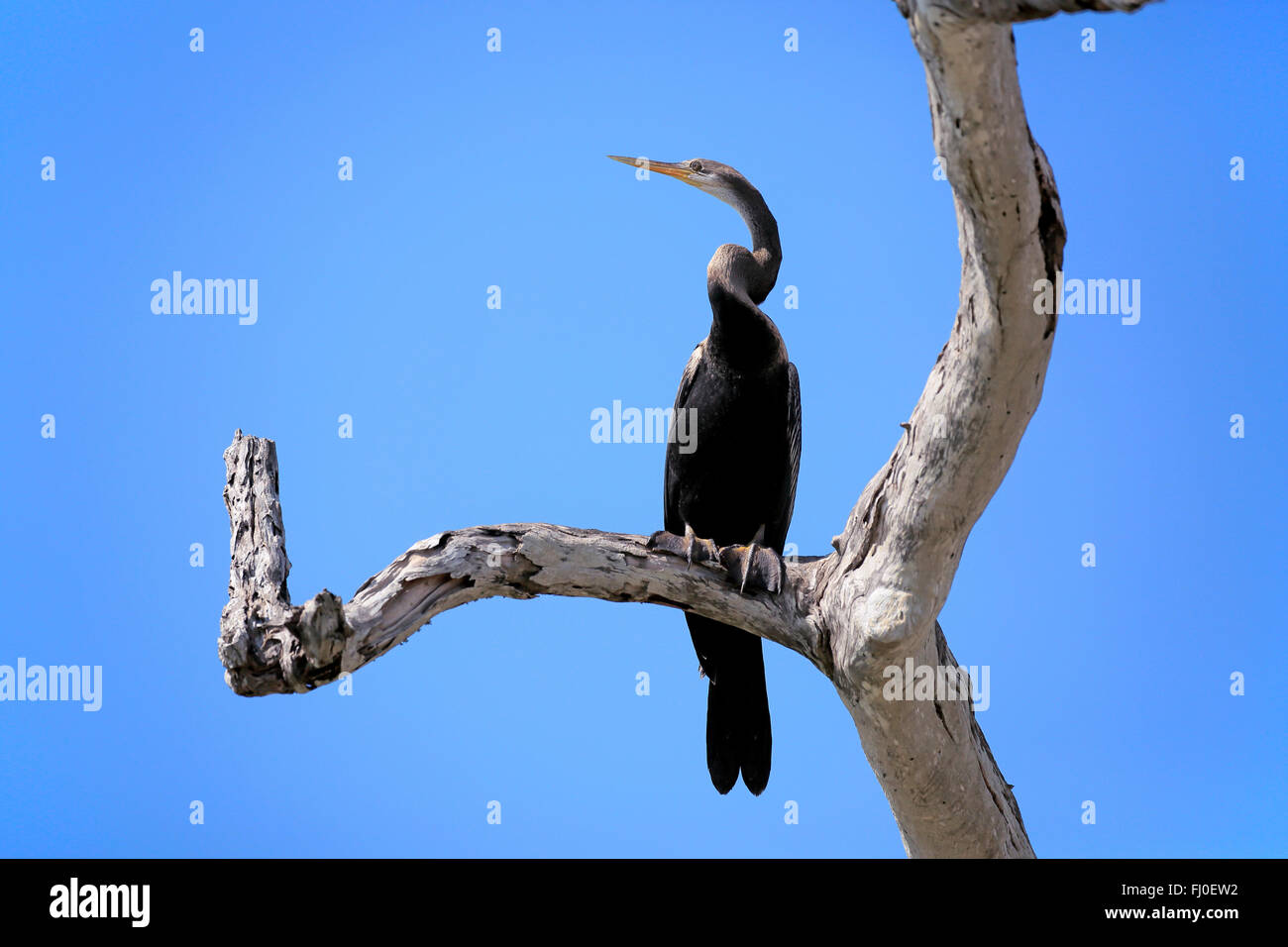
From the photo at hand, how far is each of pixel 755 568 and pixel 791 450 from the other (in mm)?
915

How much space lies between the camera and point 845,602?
3.02 meters

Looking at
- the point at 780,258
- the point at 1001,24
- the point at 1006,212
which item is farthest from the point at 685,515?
the point at 1001,24

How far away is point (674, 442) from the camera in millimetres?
4199

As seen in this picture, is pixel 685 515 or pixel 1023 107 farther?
pixel 685 515

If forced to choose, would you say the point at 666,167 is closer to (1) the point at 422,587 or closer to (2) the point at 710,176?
(2) the point at 710,176

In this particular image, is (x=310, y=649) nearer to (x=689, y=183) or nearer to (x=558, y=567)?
(x=558, y=567)

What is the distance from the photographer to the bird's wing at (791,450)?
4.12m

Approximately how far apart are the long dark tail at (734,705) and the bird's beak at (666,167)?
173 centimetres

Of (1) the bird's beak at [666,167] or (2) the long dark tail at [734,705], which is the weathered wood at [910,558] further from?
(1) the bird's beak at [666,167]

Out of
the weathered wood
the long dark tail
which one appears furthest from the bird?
the weathered wood

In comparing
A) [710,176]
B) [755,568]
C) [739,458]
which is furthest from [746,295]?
[755,568]

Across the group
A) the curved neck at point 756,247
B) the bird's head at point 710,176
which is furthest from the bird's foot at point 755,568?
the bird's head at point 710,176

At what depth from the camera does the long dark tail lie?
4031mm

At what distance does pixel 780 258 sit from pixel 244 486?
214 cm
